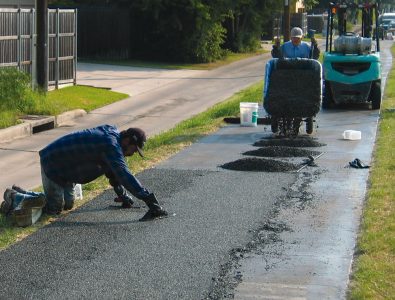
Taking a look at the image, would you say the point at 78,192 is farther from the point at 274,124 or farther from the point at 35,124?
the point at 35,124

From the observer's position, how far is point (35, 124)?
20391 millimetres

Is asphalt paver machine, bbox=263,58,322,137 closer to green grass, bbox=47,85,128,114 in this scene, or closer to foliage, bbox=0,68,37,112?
green grass, bbox=47,85,128,114

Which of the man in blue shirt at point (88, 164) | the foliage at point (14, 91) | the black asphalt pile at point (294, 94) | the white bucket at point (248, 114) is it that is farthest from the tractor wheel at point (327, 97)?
the man in blue shirt at point (88, 164)

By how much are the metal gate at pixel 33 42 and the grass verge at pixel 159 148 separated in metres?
5.05

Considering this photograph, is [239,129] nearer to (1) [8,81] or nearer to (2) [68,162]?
(1) [8,81]

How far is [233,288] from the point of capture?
7.81m

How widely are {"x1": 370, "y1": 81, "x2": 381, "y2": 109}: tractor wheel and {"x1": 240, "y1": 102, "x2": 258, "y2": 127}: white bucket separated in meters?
4.33

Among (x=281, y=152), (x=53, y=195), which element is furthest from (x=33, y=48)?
(x=53, y=195)

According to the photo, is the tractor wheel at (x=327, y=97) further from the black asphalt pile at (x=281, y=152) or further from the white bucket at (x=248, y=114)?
the black asphalt pile at (x=281, y=152)

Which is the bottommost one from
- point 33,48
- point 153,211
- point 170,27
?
point 153,211

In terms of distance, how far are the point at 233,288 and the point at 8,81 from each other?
14.5m

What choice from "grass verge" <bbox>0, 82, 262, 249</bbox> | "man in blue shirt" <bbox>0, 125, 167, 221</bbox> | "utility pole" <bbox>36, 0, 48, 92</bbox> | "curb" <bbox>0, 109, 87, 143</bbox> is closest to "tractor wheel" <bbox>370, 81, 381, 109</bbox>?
"grass verge" <bbox>0, 82, 262, 249</bbox>

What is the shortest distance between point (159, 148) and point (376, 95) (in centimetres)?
785

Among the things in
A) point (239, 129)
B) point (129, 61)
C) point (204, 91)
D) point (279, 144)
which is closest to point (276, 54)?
point (239, 129)
